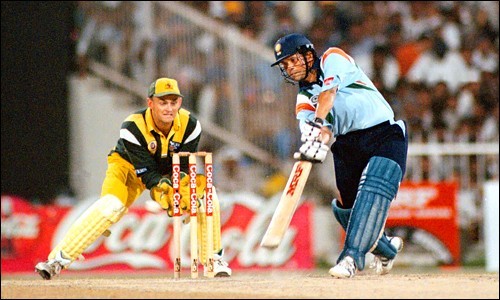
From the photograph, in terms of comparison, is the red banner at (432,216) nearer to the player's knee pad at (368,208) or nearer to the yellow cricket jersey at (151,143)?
the yellow cricket jersey at (151,143)

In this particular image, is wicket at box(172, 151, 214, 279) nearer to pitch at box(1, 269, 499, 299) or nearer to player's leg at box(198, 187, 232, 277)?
player's leg at box(198, 187, 232, 277)

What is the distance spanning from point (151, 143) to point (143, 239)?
21.2 ft

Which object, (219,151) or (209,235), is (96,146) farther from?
(209,235)

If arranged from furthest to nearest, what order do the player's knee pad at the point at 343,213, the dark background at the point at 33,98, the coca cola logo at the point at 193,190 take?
the dark background at the point at 33,98
the coca cola logo at the point at 193,190
the player's knee pad at the point at 343,213

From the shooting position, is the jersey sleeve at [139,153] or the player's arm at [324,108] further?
the jersey sleeve at [139,153]

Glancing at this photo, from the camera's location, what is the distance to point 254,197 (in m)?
17.0

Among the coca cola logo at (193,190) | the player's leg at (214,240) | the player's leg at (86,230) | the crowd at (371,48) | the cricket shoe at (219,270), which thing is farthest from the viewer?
the crowd at (371,48)

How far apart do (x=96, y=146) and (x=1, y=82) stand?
177 cm

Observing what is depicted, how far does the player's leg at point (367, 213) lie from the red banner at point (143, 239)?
7.07 metres

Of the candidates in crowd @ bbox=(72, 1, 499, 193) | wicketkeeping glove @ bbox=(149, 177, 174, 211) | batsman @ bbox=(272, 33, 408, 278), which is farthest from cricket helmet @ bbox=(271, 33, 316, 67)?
crowd @ bbox=(72, 1, 499, 193)

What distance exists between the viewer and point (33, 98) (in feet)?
59.3

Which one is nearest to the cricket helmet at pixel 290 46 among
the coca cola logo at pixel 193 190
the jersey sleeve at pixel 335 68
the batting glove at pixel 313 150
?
the jersey sleeve at pixel 335 68

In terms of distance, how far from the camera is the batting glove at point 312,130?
930 cm

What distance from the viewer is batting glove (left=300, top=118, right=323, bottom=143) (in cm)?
930
